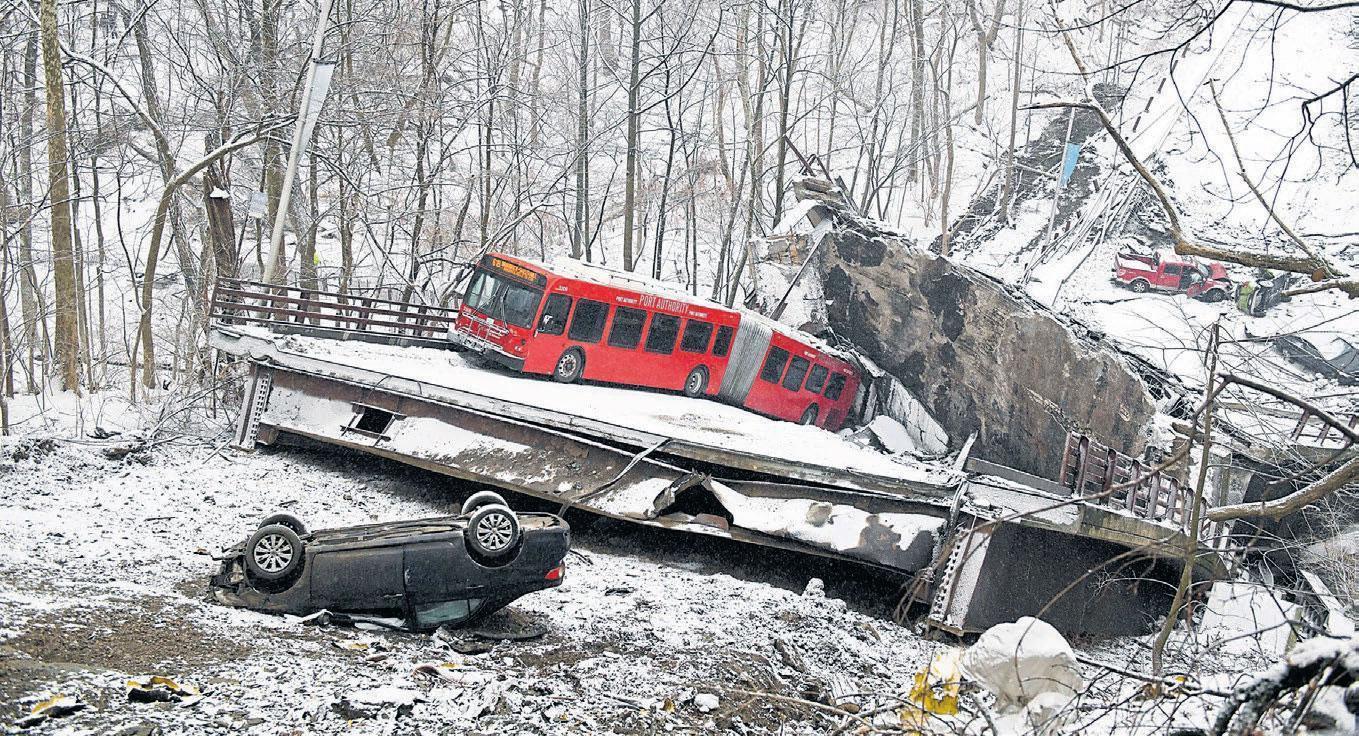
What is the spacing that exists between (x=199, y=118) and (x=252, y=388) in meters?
12.0

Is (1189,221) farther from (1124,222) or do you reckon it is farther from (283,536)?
(283,536)

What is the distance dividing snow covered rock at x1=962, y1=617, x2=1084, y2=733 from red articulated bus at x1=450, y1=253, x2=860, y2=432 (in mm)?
13227

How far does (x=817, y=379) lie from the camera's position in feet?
75.3

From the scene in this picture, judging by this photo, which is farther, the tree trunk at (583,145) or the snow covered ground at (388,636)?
the tree trunk at (583,145)

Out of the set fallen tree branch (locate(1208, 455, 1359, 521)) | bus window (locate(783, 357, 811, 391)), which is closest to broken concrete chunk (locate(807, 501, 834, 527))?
fallen tree branch (locate(1208, 455, 1359, 521))

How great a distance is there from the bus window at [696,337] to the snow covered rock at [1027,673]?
604 inches

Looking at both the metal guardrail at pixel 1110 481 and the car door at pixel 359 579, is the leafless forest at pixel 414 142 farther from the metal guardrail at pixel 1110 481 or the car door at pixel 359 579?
the car door at pixel 359 579

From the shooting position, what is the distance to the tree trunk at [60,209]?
18.5m

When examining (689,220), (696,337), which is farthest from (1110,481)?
(689,220)

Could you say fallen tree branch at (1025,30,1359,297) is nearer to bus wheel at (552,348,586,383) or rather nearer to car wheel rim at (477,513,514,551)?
car wheel rim at (477,513,514,551)

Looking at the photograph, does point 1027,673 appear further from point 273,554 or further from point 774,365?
point 774,365

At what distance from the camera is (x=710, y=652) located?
8.04m

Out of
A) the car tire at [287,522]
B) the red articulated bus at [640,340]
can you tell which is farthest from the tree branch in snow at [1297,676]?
the red articulated bus at [640,340]

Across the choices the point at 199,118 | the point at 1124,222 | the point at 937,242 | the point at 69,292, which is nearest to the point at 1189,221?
the point at 1124,222
